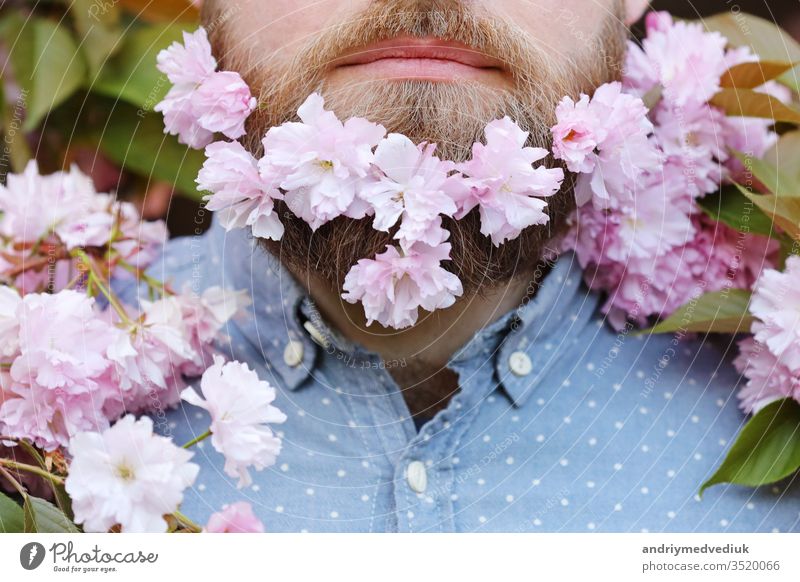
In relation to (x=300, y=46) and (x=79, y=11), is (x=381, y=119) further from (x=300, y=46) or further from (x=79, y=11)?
(x=79, y=11)

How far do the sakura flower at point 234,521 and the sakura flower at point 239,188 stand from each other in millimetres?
191

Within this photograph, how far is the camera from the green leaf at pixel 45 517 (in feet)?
1.94

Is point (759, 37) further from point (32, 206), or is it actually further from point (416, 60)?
point (32, 206)

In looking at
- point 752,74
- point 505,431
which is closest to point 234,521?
point 505,431

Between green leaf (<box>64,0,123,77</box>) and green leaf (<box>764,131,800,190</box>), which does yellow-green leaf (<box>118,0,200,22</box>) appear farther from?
green leaf (<box>764,131,800,190</box>)

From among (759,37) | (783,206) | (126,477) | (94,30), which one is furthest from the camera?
(94,30)

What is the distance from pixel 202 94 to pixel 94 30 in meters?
0.33

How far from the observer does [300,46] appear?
67 centimetres

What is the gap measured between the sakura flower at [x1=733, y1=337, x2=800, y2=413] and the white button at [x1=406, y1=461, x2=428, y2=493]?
27 centimetres

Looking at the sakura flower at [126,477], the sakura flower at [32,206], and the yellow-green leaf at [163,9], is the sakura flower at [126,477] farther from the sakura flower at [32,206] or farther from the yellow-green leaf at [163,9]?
the yellow-green leaf at [163,9]

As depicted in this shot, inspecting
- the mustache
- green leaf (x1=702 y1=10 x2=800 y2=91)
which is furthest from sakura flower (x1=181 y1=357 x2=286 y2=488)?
green leaf (x1=702 y1=10 x2=800 y2=91)

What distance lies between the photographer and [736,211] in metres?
0.74
